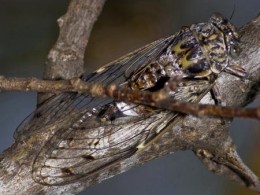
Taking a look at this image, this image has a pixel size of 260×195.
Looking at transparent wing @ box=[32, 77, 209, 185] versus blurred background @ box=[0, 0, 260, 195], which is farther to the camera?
blurred background @ box=[0, 0, 260, 195]

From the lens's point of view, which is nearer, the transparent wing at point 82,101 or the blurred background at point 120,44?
the transparent wing at point 82,101

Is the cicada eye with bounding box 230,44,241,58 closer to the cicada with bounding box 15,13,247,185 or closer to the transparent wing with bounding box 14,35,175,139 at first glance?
the cicada with bounding box 15,13,247,185

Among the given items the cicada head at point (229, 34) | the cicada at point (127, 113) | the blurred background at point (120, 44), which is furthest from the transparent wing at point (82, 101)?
the blurred background at point (120, 44)

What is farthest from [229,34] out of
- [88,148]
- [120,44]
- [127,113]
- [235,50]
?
[120,44]

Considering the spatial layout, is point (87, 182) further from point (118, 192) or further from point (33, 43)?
point (33, 43)

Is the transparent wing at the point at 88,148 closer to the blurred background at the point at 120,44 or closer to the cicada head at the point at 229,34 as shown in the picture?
the cicada head at the point at 229,34

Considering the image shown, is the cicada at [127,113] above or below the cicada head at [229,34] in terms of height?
below

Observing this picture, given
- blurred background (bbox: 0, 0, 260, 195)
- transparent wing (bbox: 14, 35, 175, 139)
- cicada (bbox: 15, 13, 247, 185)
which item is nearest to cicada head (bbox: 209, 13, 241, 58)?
cicada (bbox: 15, 13, 247, 185)
